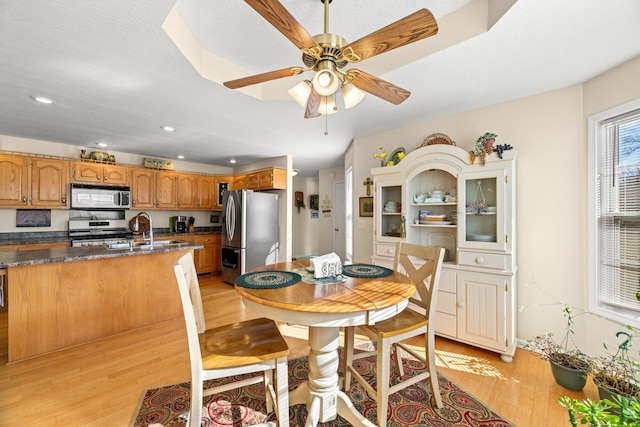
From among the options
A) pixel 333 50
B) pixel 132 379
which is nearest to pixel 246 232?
pixel 132 379

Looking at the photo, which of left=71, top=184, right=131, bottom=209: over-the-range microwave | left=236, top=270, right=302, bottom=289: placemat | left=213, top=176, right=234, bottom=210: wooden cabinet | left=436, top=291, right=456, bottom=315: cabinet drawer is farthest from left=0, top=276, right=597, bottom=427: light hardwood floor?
left=213, top=176, right=234, bottom=210: wooden cabinet

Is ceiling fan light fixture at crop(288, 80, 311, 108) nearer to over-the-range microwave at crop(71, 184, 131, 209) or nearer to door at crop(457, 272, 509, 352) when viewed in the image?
door at crop(457, 272, 509, 352)

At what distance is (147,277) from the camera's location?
291 cm

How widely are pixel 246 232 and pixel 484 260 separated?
3.41 meters

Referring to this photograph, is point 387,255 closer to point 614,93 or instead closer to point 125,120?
point 614,93

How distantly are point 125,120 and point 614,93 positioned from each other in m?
4.53

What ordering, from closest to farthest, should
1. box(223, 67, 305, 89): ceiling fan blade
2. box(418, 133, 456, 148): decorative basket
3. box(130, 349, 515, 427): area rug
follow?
box(223, 67, 305, 89): ceiling fan blade
box(130, 349, 515, 427): area rug
box(418, 133, 456, 148): decorative basket

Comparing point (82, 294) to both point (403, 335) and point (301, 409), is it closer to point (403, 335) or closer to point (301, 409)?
point (301, 409)

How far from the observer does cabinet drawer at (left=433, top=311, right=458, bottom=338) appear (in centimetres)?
243

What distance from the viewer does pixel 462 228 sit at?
245cm

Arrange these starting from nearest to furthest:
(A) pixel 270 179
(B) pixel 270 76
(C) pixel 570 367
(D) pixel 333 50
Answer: (D) pixel 333 50, (B) pixel 270 76, (C) pixel 570 367, (A) pixel 270 179

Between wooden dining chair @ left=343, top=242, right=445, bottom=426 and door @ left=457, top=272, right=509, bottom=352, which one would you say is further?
door @ left=457, top=272, right=509, bottom=352

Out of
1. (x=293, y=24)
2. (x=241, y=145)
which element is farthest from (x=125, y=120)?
(x=293, y=24)

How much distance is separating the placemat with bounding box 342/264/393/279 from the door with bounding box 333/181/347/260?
4283mm
